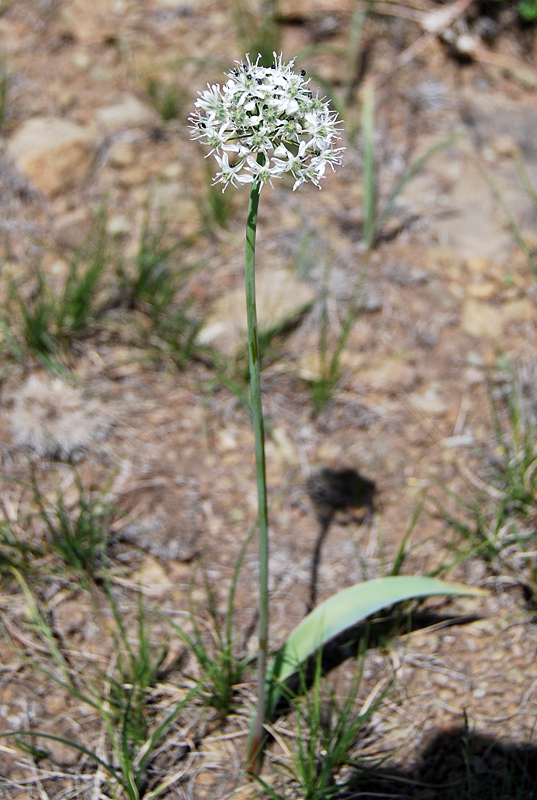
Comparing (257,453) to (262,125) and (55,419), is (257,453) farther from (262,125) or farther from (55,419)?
(55,419)

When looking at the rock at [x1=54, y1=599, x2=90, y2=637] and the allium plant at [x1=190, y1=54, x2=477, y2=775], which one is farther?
the rock at [x1=54, y1=599, x2=90, y2=637]

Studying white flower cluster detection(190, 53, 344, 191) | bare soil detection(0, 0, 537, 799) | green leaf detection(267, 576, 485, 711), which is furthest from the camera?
bare soil detection(0, 0, 537, 799)

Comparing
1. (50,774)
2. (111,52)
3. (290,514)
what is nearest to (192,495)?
(290,514)

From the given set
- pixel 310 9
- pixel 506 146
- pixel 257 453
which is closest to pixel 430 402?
pixel 257 453

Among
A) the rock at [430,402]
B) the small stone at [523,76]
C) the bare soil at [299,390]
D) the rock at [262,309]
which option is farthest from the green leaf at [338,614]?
the small stone at [523,76]

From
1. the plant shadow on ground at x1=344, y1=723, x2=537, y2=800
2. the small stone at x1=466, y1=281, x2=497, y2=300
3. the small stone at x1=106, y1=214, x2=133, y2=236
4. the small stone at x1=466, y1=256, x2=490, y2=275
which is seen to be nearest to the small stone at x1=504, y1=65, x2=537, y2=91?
the small stone at x1=466, y1=256, x2=490, y2=275

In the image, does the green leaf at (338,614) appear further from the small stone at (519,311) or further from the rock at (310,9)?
the rock at (310,9)

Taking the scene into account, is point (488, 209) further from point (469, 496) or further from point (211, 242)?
point (469, 496)

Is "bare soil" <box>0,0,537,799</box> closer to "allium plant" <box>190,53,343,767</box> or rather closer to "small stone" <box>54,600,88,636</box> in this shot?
"small stone" <box>54,600,88,636</box>
